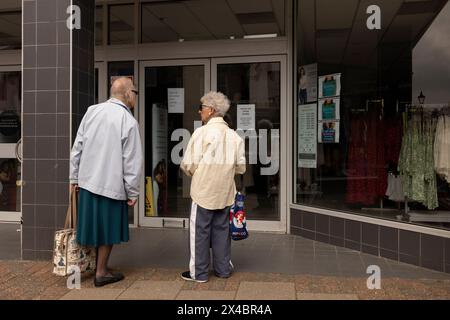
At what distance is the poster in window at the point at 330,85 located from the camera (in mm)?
6547

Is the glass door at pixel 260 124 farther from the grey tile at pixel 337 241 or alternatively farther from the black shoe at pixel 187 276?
the black shoe at pixel 187 276

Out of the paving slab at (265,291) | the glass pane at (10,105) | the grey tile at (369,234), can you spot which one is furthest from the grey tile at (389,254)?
the glass pane at (10,105)

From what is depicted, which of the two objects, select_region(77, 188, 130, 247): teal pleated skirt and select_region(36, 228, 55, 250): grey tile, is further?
select_region(36, 228, 55, 250): grey tile

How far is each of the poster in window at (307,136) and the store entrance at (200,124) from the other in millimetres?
265

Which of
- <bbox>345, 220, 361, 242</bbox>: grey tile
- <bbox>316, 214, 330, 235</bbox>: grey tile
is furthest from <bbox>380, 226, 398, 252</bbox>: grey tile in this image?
<bbox>316, 214, 330, 235</bbox>: grey tile

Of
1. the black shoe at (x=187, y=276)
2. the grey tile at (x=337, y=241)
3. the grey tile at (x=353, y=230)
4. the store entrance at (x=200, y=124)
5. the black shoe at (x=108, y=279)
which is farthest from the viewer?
the store entrance at (x=200, y=124)

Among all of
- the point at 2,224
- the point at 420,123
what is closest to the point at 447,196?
the point at 420,123

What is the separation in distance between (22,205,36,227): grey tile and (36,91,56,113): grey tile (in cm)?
103

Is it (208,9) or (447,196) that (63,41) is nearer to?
(208,9)

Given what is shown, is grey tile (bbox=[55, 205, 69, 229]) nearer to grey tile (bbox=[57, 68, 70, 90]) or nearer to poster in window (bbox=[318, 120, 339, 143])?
grey tile (bbox=[57, 68, 70, 90])

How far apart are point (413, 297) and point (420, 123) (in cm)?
271

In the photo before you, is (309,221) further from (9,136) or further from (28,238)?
(9,136)

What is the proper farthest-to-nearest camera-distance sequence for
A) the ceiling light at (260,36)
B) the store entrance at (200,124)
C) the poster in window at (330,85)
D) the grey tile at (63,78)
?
1. the store entrance at (200,124)
2. the ceiling light at (260,36)
3. the poster in window at (330,85)
4. the grey tile at (63,78)

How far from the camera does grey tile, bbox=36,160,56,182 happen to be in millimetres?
5078
